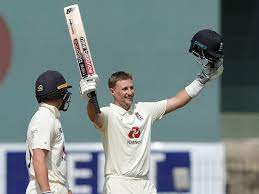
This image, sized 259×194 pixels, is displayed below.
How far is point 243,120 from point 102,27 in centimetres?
327

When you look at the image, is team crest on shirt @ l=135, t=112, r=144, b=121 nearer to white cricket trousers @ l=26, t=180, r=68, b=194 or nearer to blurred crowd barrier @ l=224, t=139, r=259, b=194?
white cricket trousers @ l=26, t=180, r=68, b=194

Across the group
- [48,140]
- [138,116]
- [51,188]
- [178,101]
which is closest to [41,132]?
[48,140]

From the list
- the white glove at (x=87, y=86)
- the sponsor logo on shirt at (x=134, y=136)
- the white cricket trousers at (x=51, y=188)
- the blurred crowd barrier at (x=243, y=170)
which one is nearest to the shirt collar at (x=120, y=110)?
the sponsor logo on shirt at (x=134, y=136)

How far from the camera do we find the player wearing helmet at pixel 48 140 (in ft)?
19.2

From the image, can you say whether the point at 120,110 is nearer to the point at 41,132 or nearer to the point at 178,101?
the point at 178,101

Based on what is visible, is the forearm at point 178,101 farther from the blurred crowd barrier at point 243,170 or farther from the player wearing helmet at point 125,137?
the blurred crowd barrier at point 243,170

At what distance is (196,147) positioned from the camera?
990 cm

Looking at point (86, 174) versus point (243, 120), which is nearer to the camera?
point (86, 174)

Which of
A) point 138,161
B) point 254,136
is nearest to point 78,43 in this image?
point 138,161

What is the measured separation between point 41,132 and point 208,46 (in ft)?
4.37

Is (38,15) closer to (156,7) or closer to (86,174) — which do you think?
(156,7)

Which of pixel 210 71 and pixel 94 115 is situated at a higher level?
pixel 210 71

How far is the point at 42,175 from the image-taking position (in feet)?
18.9

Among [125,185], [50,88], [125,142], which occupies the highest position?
[50,88]
